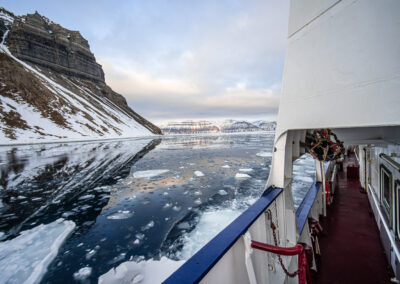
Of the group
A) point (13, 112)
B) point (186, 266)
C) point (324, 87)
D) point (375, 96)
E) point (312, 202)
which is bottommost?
point (312, 202)

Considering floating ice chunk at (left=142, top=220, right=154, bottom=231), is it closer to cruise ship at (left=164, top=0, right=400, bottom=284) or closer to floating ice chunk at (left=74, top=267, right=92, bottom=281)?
floating ice chunk at (left=74, top=267, right=92, bottom=281)

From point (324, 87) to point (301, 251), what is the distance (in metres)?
1.53

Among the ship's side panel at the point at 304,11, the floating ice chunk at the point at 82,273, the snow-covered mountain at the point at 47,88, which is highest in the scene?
the snow-covered mountain at the point at 47,88

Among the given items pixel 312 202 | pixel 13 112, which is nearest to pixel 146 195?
pixel 312 202

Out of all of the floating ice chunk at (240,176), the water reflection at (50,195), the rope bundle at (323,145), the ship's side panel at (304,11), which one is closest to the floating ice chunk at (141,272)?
the water reflection at (50,195)

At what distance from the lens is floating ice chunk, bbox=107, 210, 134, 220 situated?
500 centimetres

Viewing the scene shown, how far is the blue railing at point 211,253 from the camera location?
1140mm

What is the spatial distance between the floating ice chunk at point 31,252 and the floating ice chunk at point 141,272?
1259mm

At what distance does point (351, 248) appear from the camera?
2.88 metres

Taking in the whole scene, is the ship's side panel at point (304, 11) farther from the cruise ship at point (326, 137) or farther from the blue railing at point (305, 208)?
the blue railing at point (305, 208)

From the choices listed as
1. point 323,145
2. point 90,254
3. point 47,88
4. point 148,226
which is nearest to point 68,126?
point 47,88

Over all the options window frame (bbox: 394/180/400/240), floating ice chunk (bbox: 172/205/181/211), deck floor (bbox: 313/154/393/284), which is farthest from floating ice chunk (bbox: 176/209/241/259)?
window frame (bbox: 394/180/400/240)

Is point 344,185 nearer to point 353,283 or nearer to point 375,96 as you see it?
point 353,283

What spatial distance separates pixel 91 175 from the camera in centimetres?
962
